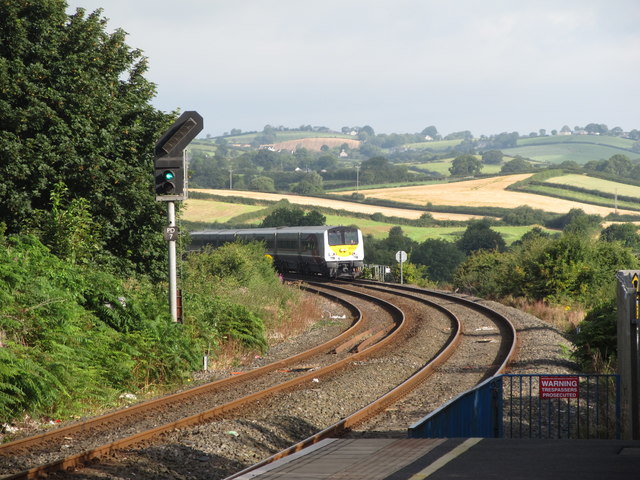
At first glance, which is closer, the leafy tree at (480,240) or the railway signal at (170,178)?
the railway signal at (170,178)

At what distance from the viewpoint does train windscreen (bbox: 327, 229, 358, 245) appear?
43406mm

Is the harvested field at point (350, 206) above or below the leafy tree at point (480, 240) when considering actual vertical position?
above

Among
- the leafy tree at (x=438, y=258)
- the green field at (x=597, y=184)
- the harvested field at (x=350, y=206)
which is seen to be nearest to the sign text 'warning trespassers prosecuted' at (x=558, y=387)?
the leafy tree at (x=438, y=258)

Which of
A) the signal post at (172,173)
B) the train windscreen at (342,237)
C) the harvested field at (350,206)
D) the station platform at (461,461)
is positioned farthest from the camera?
the harvested field at (350,206)

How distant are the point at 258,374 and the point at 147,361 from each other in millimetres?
2431

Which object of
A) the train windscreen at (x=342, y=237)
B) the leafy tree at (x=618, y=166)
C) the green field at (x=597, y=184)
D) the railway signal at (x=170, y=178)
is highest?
the leafy tree at (x=618, y=166)

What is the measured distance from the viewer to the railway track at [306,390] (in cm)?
981

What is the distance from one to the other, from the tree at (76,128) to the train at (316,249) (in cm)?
1916

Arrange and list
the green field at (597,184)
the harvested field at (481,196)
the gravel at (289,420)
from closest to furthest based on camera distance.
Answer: the gravel at (289,420), the harvested field at (481,196), the green field at (597,184)

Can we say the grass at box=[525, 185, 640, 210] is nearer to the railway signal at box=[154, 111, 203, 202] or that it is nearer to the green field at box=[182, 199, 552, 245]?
the green field at box=[182, 199, 552, 245]

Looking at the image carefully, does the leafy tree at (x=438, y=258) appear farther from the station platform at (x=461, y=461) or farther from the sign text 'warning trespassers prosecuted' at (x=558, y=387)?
A: the station platform at (x=461, y=461)

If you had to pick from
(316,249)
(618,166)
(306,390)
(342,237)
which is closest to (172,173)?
(306,390)

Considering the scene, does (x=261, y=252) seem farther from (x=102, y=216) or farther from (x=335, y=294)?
(x=102, y=216)

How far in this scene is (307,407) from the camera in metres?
12.9
